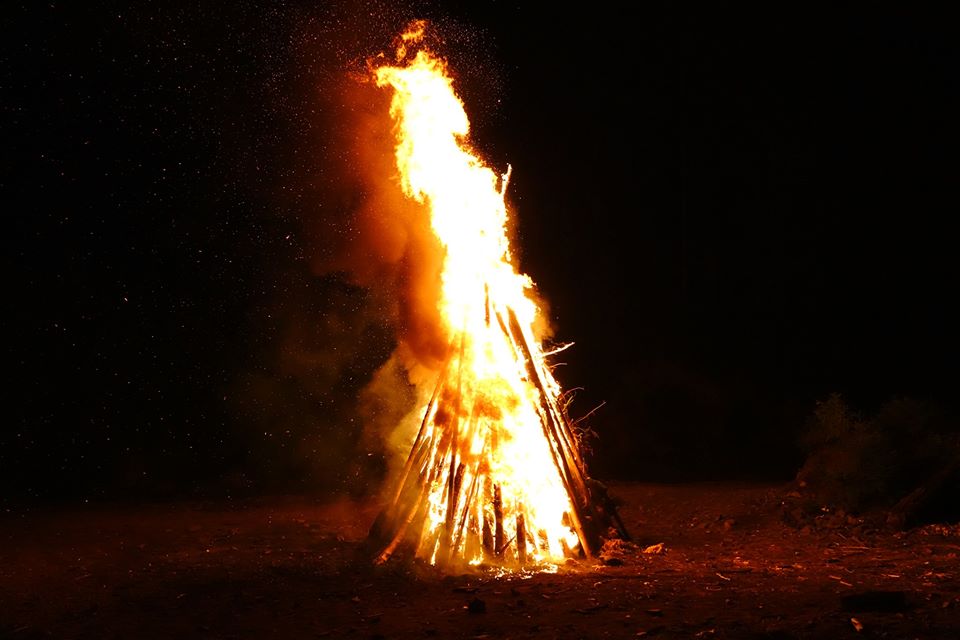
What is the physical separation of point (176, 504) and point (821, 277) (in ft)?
58.1

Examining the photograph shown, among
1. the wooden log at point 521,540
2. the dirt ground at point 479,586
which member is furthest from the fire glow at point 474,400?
the dirt ground at point 479,586

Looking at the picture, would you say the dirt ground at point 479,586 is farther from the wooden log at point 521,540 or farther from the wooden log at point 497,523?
the wooden log at point 497,523

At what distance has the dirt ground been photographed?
5.75 m

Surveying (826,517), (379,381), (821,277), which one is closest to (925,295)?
(821,277)

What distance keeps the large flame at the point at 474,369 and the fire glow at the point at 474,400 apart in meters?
0.01

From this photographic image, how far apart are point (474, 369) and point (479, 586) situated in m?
2.14

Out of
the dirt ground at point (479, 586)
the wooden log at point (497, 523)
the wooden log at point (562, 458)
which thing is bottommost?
the dirt ground at point (479, 586)

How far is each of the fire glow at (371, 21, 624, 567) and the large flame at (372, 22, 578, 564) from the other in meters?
0.01

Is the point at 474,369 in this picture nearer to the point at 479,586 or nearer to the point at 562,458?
the point at 562,458

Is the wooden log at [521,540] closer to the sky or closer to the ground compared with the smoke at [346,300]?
closer to the ground

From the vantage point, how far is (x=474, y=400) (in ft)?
26.4

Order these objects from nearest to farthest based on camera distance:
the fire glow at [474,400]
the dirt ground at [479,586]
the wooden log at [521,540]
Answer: the dirt ground at [479,586] → the wooden log at [521,540] → the fire glow at [474,400]

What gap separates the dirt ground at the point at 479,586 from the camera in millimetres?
5754

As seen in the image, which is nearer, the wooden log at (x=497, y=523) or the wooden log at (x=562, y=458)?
the wooden log at (x=497, y=523)
